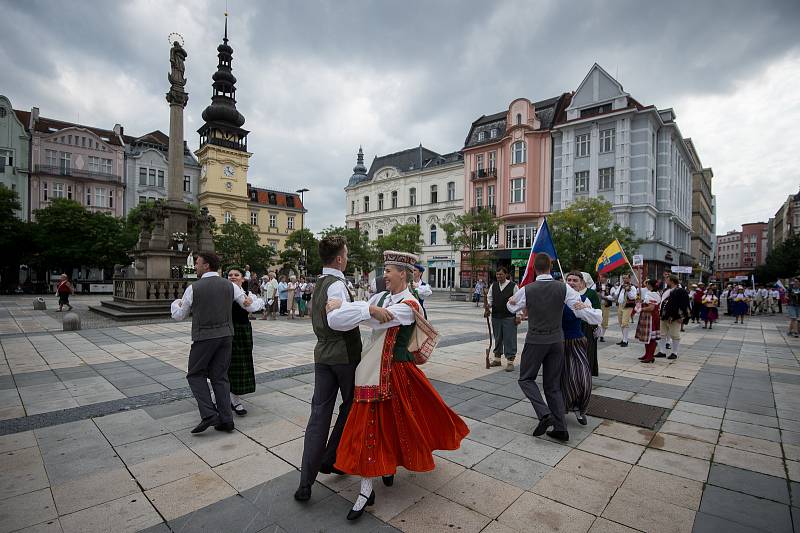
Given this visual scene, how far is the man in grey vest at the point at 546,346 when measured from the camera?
14.4ft

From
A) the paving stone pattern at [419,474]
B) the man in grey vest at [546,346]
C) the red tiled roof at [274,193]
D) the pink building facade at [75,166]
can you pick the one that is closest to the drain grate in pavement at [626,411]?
the paving stone pattern at [419,474]

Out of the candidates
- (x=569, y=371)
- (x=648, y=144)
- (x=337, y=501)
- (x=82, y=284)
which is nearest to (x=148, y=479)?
(x=337, y=501)

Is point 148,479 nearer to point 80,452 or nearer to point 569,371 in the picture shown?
point 80,452

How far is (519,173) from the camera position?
37.5 meters

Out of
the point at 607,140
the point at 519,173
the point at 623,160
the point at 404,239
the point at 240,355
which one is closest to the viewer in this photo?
the point at 240,355

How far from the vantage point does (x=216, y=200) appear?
56.9m

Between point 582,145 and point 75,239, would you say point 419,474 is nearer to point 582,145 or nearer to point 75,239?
point 582,145

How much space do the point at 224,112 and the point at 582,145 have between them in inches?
1856

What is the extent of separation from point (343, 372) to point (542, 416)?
2516 mm

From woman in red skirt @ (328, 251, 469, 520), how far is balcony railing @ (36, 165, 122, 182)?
56.6 m

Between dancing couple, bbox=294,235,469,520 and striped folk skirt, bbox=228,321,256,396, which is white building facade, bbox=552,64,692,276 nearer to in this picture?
striped folk skirt, bbox=228,321,256,396

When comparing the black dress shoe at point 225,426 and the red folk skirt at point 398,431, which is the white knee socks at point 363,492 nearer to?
the red folk skirt at point 398,431

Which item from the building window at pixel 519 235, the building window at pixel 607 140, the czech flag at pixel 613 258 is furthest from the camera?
the building window at pixel 519 235

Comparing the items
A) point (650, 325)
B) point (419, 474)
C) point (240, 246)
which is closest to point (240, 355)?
point (419, 474)
